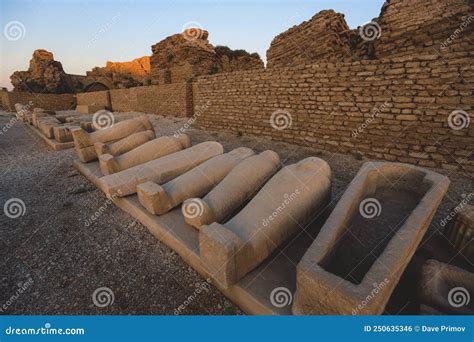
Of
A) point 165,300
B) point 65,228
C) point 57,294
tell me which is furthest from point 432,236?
point 65,228

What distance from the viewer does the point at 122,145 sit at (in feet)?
15.0

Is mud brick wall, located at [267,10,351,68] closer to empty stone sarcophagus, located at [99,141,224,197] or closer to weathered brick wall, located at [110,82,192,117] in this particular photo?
empty stone sarcophagus, located at [99,141,224,197]

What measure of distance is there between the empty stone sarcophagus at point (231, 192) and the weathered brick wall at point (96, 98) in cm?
2055

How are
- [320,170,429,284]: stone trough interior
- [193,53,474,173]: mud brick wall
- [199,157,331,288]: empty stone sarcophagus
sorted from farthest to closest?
[193,53,474,173]: mud brick wall
[320,170,429,284]: stone trough interior
[199,157,331,288]: empty stone sarcophagus

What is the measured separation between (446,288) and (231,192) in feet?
6.70

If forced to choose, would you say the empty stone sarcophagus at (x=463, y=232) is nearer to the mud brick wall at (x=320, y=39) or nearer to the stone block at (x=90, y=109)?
the mud brick wall at (x=320, y=39)

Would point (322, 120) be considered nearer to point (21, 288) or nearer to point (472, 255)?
point (472, 255)

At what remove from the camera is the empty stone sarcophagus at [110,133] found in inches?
185

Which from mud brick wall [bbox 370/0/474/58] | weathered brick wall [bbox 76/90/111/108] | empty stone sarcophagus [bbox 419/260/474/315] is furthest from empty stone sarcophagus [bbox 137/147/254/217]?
weathered brick wall [bbox 76/90/111/108]

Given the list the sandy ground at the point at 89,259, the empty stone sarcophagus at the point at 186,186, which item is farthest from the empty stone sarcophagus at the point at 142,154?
the empty stone sarcophagus at the point at 186,186

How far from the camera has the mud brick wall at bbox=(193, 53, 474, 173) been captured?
4156mm

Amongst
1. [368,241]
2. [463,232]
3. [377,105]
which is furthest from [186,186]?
[377,105]

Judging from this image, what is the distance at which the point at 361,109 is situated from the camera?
516 centimetres

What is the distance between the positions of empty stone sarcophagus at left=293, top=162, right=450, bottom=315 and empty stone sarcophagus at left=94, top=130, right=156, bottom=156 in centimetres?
412
